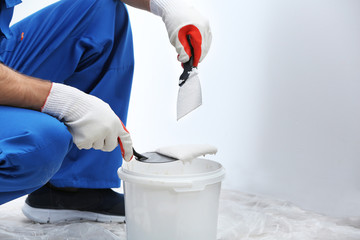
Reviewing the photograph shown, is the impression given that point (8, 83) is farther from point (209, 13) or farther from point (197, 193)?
point (209, 13)

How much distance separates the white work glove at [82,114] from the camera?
0.87 meters

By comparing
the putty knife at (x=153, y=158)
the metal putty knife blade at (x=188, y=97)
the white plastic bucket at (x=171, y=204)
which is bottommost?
the white plastic bucket at (x=171, y=204)

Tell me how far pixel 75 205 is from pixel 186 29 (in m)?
0.65

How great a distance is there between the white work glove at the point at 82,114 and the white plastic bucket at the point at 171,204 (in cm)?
15

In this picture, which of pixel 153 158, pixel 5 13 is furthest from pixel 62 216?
pixel 5 13

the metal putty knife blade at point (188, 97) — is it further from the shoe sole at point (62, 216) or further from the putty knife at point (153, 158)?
the shoe sole at point (62, 216)

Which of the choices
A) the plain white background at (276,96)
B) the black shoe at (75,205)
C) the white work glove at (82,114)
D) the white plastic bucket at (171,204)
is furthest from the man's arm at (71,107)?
the plain white background at (276,96)

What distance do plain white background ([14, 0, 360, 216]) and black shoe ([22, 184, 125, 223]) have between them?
1.96ft

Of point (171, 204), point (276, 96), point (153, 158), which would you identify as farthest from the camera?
point (276, 96)

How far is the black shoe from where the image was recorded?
4.08 feet

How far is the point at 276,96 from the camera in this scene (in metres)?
1.49

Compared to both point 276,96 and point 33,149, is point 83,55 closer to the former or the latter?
point 33,149

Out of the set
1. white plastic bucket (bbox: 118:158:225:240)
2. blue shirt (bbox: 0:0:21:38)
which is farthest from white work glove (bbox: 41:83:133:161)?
blue shirt (bbox: 0:0:21:38)

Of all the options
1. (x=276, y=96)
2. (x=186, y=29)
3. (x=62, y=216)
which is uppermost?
(x=186, y=29)
